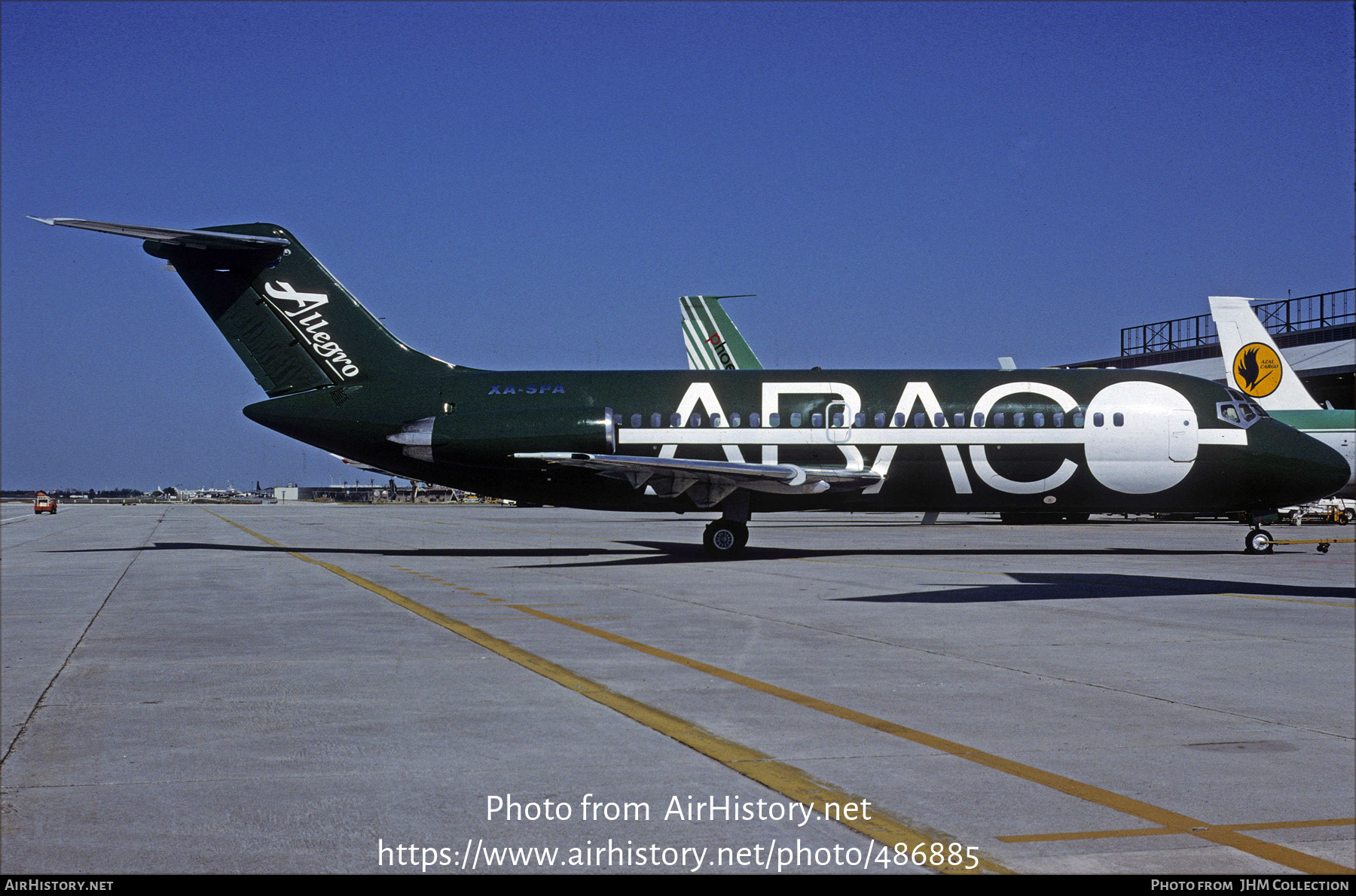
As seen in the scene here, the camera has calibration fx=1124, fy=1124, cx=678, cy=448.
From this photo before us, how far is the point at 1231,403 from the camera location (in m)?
25.9

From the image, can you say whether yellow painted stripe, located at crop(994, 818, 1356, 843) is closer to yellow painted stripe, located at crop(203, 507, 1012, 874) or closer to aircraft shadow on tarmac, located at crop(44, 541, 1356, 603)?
yellow painted stripe, located at crop(203, 507, 1012, 874)

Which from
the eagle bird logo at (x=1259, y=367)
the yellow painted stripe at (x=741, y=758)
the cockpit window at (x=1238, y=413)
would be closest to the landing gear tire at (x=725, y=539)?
the cockpit window at (x=1238, y=413)

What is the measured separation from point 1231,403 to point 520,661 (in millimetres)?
21234

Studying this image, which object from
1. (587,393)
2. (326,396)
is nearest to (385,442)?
(326,396)

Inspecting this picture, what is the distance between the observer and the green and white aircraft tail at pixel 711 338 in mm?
50688

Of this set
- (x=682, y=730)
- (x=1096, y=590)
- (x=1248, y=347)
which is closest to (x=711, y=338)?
(x=1248, y=347)

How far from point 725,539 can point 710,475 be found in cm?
197

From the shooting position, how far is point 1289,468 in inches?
995

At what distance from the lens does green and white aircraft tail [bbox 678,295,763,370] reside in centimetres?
5069

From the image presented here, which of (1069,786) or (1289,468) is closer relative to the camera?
(1069,786)

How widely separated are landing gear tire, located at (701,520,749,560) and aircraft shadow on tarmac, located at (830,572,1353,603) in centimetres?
747

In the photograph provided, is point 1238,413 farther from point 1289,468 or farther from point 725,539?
point 725,539

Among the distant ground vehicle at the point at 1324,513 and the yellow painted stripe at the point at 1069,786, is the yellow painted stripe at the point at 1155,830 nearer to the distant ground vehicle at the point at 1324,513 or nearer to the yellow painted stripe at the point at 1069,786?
the yellow painted stripe at the point at 1069,786
